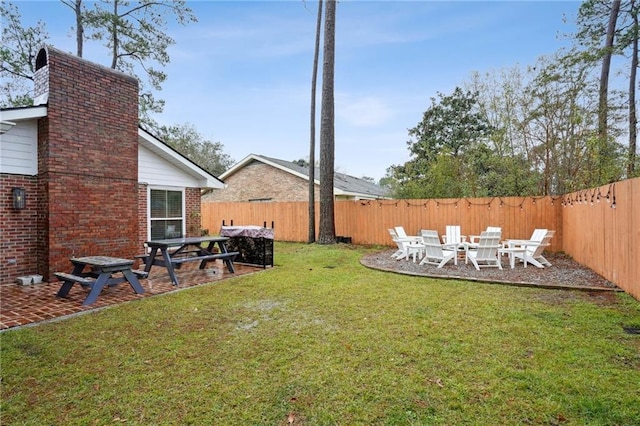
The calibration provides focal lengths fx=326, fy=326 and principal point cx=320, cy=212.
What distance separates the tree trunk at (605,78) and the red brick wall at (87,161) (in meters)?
13.2

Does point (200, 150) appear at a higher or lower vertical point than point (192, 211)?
higher

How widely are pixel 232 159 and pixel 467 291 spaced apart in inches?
1474

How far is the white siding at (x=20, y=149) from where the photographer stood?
20.7ft

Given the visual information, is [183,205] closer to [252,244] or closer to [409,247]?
[252,244]

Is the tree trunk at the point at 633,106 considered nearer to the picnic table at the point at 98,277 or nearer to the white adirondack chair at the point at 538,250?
the white adirondack chair at the point at 538,250

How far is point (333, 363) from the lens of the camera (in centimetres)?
318

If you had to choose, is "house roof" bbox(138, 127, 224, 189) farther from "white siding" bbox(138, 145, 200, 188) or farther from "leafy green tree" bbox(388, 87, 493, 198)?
"leafy green tree" bbox(388, 87, 493, 198)

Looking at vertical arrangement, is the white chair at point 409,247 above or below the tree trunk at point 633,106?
below

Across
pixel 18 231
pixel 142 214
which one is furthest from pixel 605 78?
pixel 18 231

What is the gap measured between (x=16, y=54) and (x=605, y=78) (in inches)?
912

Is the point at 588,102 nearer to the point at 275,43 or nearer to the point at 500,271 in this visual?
the point at 500,271

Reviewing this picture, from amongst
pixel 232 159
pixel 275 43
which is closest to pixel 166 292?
pixel 275 43

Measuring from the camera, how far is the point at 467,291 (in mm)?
5957

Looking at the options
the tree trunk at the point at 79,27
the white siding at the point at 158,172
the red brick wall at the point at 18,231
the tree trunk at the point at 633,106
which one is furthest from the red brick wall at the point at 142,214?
the tree trunk at the point at 633,106
